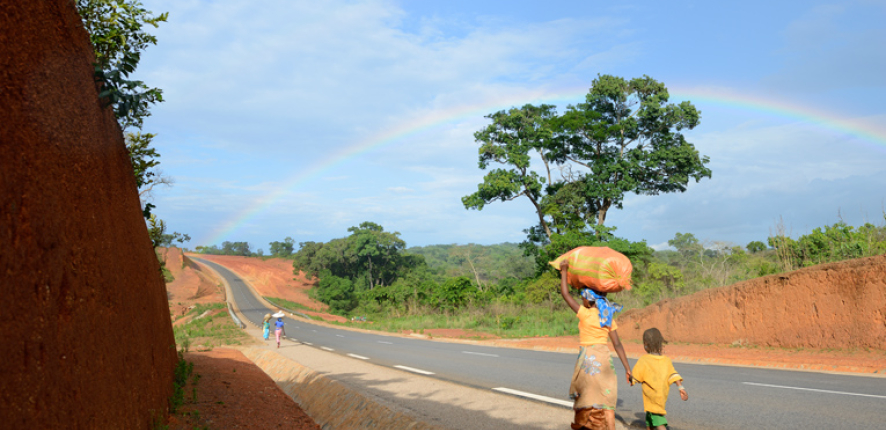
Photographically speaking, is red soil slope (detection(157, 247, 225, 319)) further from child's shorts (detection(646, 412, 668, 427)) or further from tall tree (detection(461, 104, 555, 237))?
child's shorts (detection(646, 412, 668, 427))

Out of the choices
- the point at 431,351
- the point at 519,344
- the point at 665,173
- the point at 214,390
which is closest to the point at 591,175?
the point at 665,173

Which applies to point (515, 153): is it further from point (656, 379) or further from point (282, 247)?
point (282, 247)

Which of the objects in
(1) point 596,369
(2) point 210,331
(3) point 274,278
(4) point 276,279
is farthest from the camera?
(3) point 274,278

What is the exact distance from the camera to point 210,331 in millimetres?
30875

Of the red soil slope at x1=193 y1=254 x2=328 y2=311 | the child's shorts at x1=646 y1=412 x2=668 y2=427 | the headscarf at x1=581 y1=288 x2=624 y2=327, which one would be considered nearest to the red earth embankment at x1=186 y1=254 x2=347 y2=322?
the red soil slope at x1=193 y1=254 x2=328 y2=311

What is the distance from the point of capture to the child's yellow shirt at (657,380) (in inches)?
188

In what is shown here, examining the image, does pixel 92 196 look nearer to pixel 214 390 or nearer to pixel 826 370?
pixel 214 390

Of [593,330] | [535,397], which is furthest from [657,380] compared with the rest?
[535,397]

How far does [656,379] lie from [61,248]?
16.3ft

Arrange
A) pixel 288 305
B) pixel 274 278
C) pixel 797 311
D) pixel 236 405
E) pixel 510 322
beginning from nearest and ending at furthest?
pixel 236 405 < pixel 797 311 < pixel 510 322 < pixel 288 305 < pixel 274 278

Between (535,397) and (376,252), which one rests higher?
(376,252)

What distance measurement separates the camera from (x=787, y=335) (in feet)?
46.7

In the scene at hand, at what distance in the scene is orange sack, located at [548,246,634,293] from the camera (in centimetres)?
474

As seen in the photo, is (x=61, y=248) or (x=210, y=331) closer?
(x=61, y=248)
